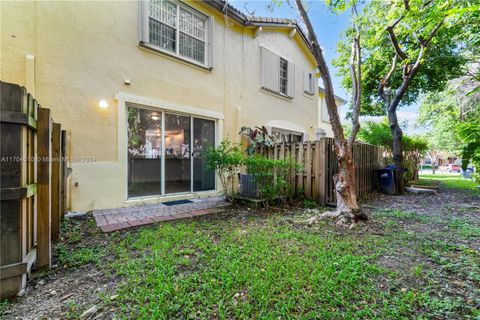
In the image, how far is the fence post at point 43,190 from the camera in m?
2.29

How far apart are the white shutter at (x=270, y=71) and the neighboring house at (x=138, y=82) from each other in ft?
0.47

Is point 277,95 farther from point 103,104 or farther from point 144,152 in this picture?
point 103,104

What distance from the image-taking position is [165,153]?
227 inches

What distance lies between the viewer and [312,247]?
9.73 ft

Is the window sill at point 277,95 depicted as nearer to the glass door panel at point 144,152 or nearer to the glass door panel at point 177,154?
the glass door panel at point 177,154

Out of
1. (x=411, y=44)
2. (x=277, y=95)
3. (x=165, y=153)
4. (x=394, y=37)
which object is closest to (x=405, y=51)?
(x=411, y=44)

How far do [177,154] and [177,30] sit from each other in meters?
3.37

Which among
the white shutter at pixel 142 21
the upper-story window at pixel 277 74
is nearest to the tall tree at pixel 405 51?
the upper-story window at pixel 277 74

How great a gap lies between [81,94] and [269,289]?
505 centimetres

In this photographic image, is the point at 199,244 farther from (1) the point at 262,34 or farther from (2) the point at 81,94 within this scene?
(1) the point at 262,34

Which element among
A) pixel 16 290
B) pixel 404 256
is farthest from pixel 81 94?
pixel 404 256

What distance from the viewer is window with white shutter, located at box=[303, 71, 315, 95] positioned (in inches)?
422

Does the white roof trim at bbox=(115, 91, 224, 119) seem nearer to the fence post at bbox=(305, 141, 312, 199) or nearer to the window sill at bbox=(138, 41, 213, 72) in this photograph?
the window sill at bbox=(138, 41, 213, 72)

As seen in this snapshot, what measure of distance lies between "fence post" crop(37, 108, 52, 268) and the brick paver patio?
122cm
